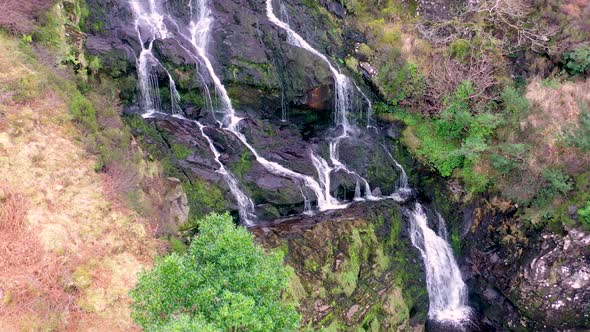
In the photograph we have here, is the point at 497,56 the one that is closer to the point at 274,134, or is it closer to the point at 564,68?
the point at 564,68

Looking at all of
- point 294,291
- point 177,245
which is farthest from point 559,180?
point 177,245

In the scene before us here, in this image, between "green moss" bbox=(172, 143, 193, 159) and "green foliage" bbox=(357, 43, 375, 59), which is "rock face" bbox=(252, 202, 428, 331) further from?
"green foliage" bbox=(357, 43, 375, 59)

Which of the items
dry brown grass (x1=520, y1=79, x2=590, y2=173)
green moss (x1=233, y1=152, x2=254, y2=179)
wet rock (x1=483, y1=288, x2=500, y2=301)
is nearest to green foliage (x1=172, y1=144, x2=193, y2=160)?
green moss (x1=233, y1=152, x2=254, y2=179)

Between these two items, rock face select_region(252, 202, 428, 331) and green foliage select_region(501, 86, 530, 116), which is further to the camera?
green foliage select_region(501, 86, 530, 116)

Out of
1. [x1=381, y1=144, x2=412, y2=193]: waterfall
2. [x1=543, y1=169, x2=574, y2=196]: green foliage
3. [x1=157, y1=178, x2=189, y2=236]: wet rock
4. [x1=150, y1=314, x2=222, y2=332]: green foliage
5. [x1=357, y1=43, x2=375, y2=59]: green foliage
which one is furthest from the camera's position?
[x1=357, y1=43, x2=375, y2=59]: green foliage

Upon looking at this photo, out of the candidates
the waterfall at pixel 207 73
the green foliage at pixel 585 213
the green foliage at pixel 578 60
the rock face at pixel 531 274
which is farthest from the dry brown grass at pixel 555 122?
the waterfall at pixel 207 73

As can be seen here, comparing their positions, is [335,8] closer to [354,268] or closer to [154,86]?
[154,86]

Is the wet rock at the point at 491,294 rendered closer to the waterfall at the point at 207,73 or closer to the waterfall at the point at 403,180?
the waterfall at the point at 403,180
